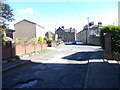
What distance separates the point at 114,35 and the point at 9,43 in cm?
1036

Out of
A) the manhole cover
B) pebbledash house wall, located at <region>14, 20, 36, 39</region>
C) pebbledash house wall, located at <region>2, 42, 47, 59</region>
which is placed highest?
pebbledash house wall, located at <region>14, 20, 36, 39</region>

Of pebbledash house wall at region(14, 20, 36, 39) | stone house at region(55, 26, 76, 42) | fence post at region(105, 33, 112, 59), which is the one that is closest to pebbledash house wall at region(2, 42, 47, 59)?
fence post at region(105, 33, 112, 59)

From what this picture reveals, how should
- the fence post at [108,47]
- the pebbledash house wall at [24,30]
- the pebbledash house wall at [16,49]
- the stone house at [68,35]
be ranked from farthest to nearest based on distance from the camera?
the stone house at [68,35]
the pebbledash house wall at [24,30]
the fence post at [108,47]
the pebbledash house wall at [16,49]

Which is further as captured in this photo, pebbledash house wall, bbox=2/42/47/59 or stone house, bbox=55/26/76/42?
stone house, bbox=55/26/76/42

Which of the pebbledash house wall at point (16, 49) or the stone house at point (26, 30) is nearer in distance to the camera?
the pebbledash house wall at point (16, 49)

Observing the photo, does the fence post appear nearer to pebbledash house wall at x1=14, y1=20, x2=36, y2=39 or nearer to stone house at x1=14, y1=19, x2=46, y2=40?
stone house at x1=14, y1=19, x2=46, y2=40

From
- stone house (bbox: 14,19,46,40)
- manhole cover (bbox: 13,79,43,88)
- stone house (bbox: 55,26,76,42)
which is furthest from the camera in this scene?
stone house (bbox: 55,26,76,42)

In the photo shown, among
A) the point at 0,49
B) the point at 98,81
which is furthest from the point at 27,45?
the point at 98,81

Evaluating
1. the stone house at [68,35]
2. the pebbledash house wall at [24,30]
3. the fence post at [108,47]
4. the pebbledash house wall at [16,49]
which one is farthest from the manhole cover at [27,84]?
the stone house at [68,35]

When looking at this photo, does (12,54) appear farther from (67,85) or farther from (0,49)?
(67,85)

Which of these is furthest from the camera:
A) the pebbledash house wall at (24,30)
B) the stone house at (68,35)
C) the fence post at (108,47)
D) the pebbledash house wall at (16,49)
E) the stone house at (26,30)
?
the stone house at (68,35)

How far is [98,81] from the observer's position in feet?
21.6

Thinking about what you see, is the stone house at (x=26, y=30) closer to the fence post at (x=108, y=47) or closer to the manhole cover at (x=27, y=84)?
the fence post at (x=108, y=47)

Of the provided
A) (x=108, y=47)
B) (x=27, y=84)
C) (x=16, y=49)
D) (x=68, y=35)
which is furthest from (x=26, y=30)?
(x=68, y=35)
